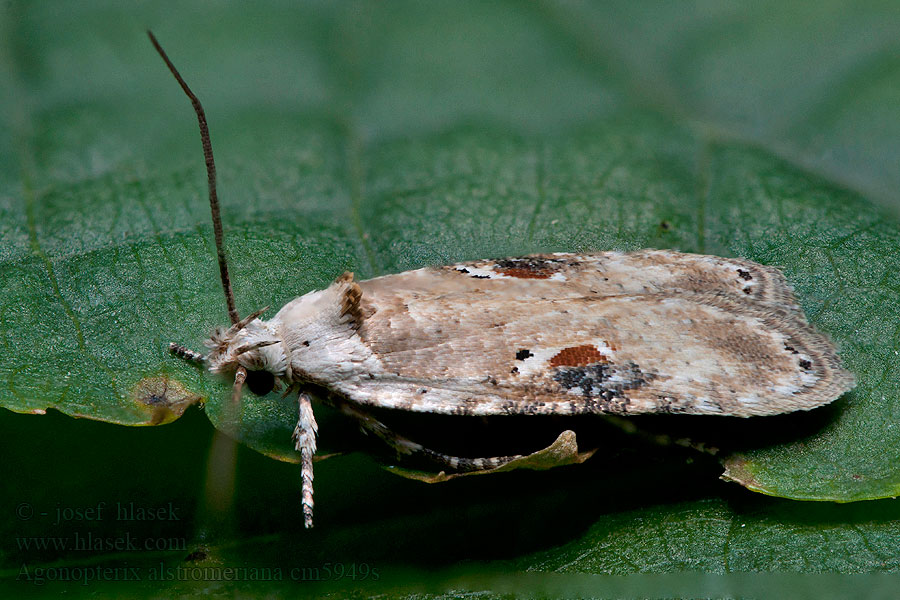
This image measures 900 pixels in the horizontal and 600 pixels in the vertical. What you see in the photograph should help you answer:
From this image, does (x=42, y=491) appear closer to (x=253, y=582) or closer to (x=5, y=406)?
(x=5, y=406)

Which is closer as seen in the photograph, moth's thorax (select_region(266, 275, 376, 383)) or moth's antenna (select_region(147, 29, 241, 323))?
moth's antenna (select_region(147, 29, 241, 323))

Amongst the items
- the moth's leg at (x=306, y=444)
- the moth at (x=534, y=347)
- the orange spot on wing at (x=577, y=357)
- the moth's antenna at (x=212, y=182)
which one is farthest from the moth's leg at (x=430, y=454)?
the moth's antenna at (x=212, y=182)

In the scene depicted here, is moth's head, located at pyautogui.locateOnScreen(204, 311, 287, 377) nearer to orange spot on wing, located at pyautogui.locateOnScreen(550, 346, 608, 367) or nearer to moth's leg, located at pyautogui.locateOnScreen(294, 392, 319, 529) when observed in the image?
moth's leg, located at pyautogui.locateOnScreen(294, 392, 319, 529)

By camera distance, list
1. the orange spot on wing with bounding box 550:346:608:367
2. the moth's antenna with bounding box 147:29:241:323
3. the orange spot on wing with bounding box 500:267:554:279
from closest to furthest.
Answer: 1. the moth's antenna with bounding box 147:29:241:323
2. the orange spot on wing with bounding box 550:346:608:367
3. the orange spot on wing with bounding box 500:267:554:279

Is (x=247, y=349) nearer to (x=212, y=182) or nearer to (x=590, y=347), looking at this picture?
(x=212, y=182)

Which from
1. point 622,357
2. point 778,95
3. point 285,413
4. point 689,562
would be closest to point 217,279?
point 285,413

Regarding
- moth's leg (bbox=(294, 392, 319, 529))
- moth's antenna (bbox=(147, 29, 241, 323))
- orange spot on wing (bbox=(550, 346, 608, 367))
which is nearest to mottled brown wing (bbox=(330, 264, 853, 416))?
orange spot on wing (bbox=(550, 346, 608, 367))

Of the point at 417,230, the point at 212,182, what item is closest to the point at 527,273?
the point at 417,230
